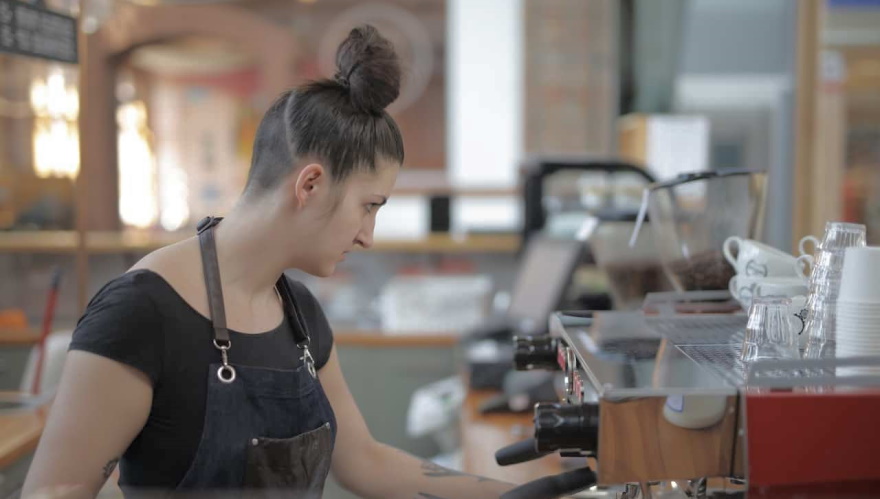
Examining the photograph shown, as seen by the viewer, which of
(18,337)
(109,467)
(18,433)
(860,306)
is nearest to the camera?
(860,306)

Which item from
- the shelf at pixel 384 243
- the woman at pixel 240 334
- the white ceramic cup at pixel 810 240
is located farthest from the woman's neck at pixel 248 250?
the shelf at pixel 384 243

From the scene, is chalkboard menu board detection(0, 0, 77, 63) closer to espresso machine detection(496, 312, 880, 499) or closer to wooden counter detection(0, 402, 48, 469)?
wooden counter detection(0, 402, 48, 469)

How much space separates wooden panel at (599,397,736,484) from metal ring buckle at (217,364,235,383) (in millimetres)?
499

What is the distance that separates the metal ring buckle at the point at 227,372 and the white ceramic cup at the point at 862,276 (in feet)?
2.31

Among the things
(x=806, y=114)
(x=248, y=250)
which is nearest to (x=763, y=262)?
(x=248, y=250)

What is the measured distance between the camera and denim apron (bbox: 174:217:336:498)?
1.02 m

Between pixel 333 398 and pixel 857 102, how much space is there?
375cm

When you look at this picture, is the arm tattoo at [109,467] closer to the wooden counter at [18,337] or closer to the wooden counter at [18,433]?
the wooden counter at [18,433]

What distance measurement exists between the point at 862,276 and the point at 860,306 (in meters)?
0.03

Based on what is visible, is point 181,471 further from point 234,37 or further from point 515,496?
point 234,37

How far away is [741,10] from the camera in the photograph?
14.0 feet

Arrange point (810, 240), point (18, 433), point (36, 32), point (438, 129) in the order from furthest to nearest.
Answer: point (438, 129)
point (36, 32)
point (18, 433)
point (810, 240)

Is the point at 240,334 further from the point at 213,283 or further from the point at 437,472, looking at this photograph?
Result: the point at 437,472

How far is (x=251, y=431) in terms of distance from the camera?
1045 mm
